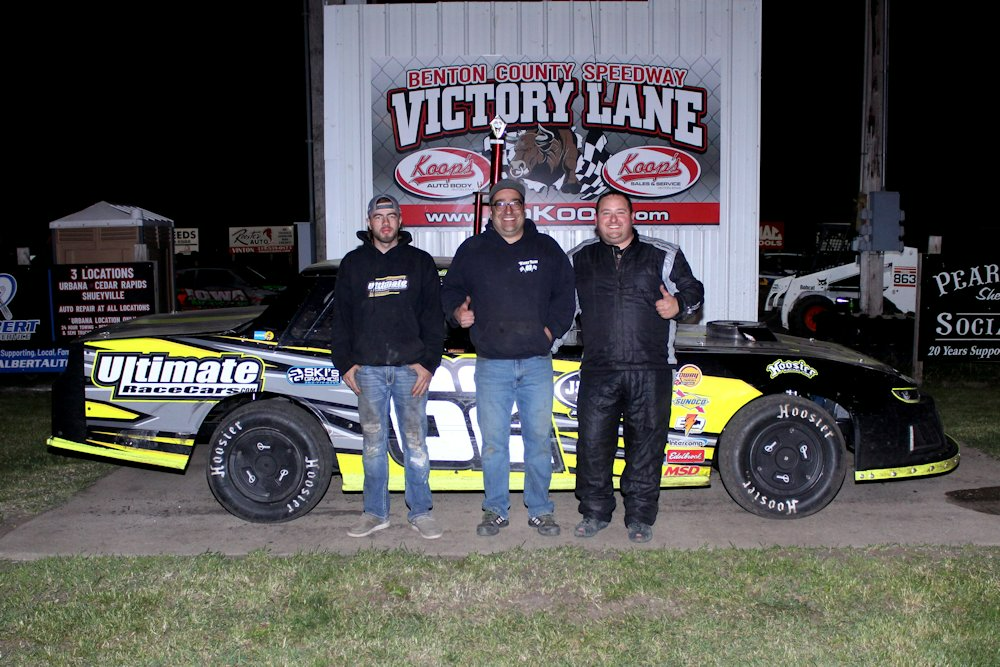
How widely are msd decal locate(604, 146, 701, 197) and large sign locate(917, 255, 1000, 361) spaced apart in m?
3.73

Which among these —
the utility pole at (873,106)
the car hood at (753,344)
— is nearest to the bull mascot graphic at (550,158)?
the car hood at (753,344)

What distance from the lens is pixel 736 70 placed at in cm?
865

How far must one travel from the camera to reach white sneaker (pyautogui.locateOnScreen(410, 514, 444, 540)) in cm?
490

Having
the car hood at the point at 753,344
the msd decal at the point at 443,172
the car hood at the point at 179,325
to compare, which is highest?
the msd decal at the point at 443,172

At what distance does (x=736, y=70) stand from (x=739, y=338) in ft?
13.5

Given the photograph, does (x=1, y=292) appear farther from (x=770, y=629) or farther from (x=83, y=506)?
(x=770, y=629)

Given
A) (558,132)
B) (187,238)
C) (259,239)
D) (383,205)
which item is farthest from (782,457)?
(187,238)

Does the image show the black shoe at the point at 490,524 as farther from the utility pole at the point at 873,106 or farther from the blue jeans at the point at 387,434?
the utility pole at the point at 873,106

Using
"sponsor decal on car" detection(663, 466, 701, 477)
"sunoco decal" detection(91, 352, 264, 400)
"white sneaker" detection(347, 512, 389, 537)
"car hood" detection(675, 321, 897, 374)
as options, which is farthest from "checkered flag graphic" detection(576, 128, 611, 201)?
"white sneaker" detection(347, 512, 389, 537)

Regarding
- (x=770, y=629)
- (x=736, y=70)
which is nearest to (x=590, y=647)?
(x=770, y=629)

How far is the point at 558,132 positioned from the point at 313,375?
4.44m

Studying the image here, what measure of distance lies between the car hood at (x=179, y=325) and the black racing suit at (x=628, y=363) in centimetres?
207

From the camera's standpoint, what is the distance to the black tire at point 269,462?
5070mm

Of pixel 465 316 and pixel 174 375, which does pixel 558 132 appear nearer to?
pixel 465 316
